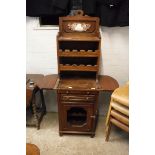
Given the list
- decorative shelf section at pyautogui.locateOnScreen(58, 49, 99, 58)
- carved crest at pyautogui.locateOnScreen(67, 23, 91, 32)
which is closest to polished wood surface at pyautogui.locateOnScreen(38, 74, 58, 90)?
decorative shelf section at pyautogui.locateOnScreen(58, 49, 99, 58)

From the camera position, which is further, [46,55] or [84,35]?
[46,55]

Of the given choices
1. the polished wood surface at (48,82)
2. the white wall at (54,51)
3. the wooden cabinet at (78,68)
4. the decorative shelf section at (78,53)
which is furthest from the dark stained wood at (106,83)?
the polished wood surface at (48,82)

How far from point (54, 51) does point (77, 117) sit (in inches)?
31.6

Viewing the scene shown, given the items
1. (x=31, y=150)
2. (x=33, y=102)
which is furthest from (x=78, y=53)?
(x=31, y=150)

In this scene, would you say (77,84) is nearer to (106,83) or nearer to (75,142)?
(106,83)

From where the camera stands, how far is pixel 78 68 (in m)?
2.49

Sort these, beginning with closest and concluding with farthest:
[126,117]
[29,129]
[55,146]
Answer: [126,117] < [55,146] < [29,129]

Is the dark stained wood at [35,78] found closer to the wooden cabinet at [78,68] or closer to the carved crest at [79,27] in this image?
the wooden cabinet at [78,68]

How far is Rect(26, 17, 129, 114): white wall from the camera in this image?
275 cm

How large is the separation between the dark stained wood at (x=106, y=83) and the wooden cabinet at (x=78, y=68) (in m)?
0.05

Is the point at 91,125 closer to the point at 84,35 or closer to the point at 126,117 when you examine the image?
the point at 126,117

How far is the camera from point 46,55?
2.86m
